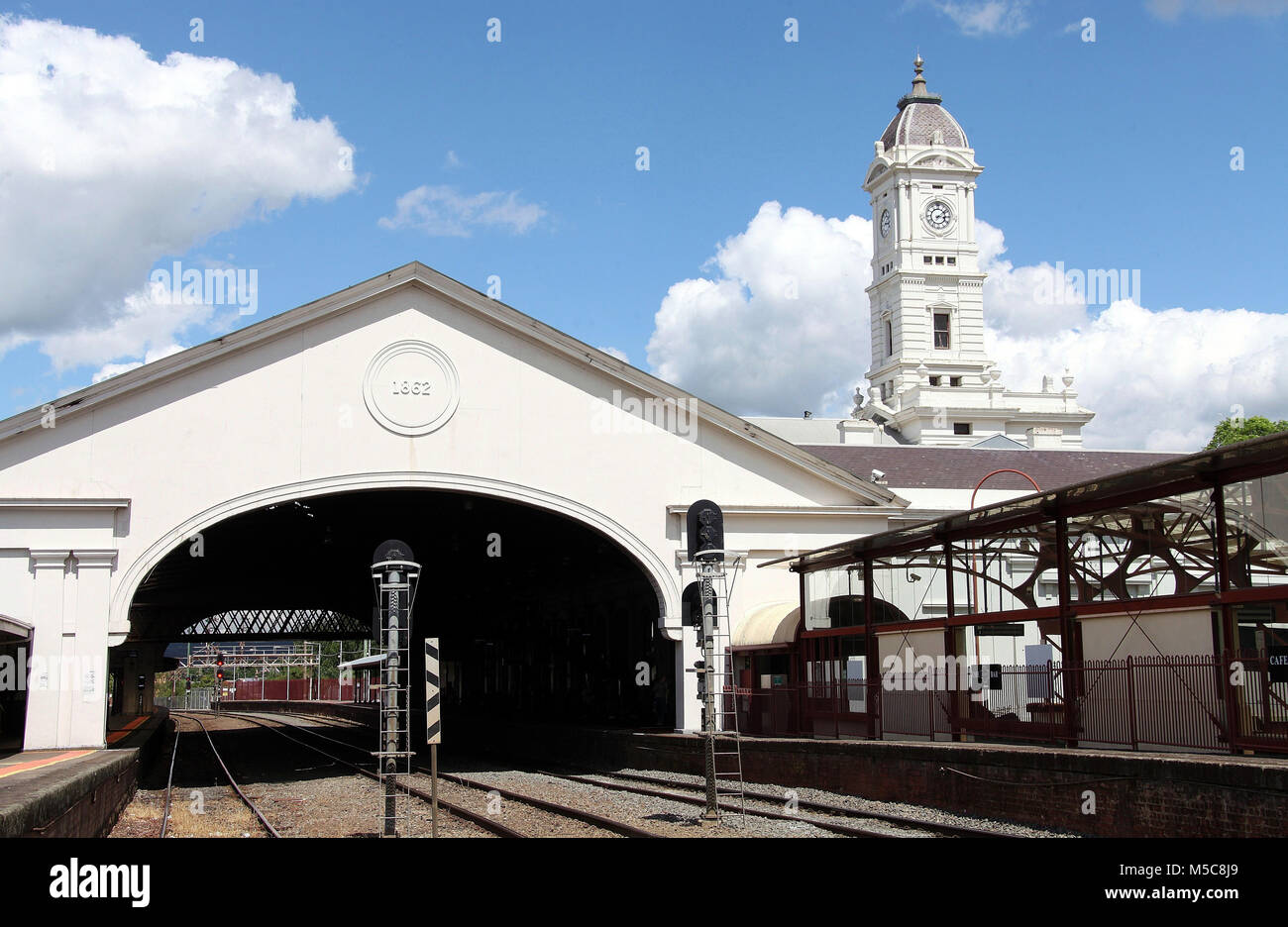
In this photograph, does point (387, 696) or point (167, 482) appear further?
point (167, 482)

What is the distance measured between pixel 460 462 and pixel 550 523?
7.57 meters

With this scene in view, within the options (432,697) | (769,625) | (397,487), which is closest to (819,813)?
(432,697)

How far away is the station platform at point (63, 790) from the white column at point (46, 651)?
46 cm

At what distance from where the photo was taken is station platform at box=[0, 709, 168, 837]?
10.9 m

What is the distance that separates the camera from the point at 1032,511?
1739cm

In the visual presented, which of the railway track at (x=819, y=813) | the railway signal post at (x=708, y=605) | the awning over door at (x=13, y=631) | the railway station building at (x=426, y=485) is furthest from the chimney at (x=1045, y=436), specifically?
the awning over door at (x=13, y=631)

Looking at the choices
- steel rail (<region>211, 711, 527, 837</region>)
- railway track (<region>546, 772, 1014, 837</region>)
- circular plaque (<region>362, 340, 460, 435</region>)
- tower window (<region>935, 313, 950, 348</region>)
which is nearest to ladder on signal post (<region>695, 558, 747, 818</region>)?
railway track (<region>546, 772, 1014, 837</region>)

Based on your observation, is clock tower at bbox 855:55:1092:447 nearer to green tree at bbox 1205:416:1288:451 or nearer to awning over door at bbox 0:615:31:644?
green tree at bbox 1205:416:1288:451

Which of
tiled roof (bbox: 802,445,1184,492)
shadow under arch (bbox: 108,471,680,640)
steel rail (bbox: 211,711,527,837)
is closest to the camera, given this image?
steel rail (bbox: 211,711,527,837)

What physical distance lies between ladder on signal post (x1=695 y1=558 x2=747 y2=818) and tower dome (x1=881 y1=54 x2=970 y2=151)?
224 ft

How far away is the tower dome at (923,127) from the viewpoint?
88188 millimetres

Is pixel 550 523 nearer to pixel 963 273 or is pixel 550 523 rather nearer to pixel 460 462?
pixel 460 462
